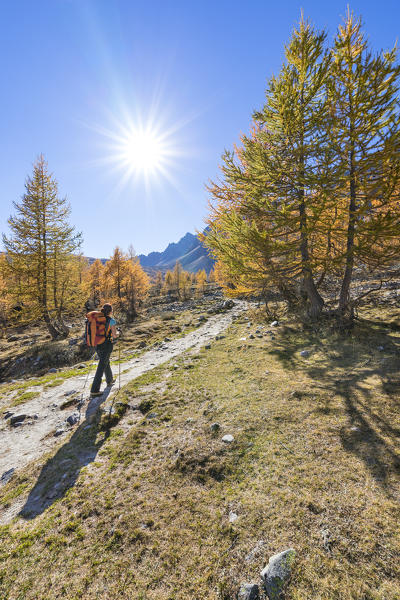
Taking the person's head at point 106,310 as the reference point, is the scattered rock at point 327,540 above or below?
below

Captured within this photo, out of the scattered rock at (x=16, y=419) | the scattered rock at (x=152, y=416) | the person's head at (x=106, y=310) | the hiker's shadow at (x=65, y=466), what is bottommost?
the scattered rock at (x=16, y=419)

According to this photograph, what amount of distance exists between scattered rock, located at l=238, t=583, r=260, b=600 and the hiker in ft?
21.0

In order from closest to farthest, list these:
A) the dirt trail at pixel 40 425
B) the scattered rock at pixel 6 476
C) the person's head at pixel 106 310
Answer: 1. the scattered rock at pixel 6 476
2. the dirt trail at pixel 40 425
3. the person's head at pixel 106 310

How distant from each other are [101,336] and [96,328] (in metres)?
0.33

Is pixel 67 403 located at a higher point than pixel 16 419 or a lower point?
higher

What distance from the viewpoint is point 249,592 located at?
203 centimetres

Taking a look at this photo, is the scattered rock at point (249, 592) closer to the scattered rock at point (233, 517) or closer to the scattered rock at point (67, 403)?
the scattered rock at point (233, 517)

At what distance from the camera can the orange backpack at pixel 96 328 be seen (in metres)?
7.54

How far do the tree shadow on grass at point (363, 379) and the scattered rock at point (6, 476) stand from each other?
615 cm

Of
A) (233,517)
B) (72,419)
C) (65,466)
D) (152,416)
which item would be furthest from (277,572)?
(72,419)

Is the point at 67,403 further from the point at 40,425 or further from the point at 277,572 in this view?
the point at 277,572

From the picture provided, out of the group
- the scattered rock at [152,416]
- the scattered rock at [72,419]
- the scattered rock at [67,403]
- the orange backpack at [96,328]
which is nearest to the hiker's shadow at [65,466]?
the scattered rock at [72,419]

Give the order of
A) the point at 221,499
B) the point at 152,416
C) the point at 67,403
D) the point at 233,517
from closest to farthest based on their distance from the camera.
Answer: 1. the point at 233,517
2. the point at 221,499
3. the point at 152,416
4. the point at 67,403

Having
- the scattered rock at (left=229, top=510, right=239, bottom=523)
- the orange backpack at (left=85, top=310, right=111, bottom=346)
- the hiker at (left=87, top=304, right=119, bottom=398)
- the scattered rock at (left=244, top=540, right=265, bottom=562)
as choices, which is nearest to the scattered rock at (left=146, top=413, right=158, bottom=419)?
the hiker at (left=87, top=304, right=119, bottom=398)
